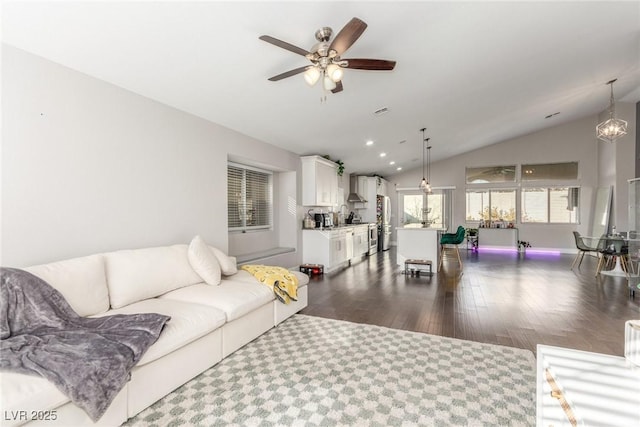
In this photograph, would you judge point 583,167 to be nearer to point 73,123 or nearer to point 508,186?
point 508,186

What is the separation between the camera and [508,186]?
9.70 m

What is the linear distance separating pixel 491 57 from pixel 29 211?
4.73 metres

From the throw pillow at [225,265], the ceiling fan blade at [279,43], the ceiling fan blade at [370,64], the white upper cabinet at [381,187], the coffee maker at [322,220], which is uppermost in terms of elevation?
the ceiling fan blade at [370,64]

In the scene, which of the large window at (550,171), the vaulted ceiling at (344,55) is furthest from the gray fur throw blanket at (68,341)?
the large window at (550,171)

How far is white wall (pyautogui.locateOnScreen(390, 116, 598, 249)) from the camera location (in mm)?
8797

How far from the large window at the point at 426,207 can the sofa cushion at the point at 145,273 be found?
8700mm

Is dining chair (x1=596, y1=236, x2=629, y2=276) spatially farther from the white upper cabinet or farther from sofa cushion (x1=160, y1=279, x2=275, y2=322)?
sofa cushion (x1=160, y1=279, x2=275, y2=322)

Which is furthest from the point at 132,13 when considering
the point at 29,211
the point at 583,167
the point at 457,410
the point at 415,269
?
the point at 583,167

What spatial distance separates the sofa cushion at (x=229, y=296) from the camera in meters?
2.57

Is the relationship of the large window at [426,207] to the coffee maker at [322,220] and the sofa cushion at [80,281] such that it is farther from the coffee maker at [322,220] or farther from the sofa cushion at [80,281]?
the sofa cushion at [80,281]

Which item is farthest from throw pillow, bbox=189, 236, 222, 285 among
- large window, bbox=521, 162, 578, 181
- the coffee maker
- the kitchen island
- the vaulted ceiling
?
large window, bbox=521, 162, 578, 181

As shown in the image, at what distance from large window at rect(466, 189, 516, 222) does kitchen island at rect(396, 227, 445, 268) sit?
4.98m

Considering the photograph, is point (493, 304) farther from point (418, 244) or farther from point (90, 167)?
point (90, 167)

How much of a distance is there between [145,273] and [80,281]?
494 millimetres
